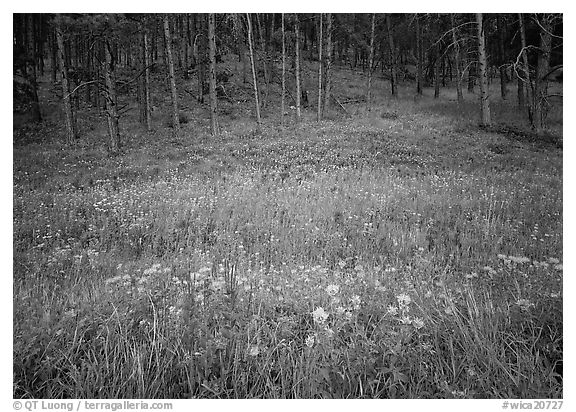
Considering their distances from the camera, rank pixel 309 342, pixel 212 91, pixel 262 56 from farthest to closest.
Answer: pixel 262 56 → pixel 212 91 → pixel 309 342

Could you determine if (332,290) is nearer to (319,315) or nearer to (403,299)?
(319,315)

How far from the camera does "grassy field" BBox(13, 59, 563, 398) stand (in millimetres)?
2592

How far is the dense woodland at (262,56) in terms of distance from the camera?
5.90 metres

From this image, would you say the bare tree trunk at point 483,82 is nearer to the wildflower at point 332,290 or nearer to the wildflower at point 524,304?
the wildflower at point 524,304

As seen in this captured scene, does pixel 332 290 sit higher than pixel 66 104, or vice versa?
pixel 66 104

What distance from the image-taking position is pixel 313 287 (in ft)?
11.0

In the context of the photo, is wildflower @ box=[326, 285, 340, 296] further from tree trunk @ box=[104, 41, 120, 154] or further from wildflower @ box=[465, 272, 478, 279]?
tree trunk @ box=[104, 41, 120, 154]

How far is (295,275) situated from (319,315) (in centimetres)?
105

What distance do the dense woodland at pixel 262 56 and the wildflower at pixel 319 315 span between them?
4.18m

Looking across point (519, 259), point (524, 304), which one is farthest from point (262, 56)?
point (524, 304)

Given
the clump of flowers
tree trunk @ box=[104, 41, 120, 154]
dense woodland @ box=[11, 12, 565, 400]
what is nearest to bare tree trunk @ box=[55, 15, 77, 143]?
tree trunk @ box=[104, 41, 120, 154]

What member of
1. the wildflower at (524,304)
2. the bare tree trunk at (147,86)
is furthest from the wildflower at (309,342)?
the bare tree trunk at (147,86)

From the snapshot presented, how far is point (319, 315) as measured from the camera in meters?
2.68

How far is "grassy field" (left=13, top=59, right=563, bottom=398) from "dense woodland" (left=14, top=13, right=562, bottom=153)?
4.89 ft
